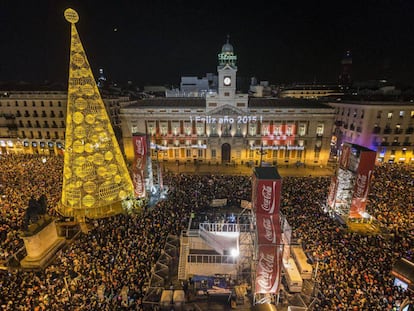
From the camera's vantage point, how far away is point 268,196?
47.5 ft

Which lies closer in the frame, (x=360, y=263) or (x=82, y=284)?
(x=82, y=284)

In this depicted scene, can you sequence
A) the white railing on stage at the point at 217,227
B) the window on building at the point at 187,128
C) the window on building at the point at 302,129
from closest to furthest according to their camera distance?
the white railing on stage at the point at 217,227, the window on building at the point at 302,129, the window on building at the point at 187,128

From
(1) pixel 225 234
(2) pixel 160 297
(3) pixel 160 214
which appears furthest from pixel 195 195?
(2) pixel 160 297

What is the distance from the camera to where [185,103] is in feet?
162

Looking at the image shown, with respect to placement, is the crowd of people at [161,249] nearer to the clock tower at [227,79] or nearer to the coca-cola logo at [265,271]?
the coca-cola logo at [265,271]

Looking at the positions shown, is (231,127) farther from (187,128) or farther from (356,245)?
(356,245)

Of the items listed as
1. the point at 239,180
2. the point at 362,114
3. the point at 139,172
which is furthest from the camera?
the point at 362,114

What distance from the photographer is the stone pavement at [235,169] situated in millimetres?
42406

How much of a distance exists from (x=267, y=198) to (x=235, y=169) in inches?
1188

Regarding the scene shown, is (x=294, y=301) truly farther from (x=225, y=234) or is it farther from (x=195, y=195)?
(x=195, y=195)

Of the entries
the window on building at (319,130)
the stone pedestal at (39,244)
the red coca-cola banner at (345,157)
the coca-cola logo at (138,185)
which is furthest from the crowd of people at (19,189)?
the window on building at (319,130)

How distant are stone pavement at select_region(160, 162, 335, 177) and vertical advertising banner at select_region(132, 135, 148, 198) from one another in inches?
607

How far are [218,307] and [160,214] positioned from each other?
10992mm

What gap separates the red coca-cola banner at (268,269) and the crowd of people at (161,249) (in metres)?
3.65
